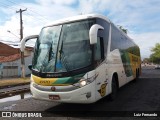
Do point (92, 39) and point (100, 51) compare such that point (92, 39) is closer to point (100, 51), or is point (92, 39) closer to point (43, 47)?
point (100, 51)

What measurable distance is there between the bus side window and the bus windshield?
400mm

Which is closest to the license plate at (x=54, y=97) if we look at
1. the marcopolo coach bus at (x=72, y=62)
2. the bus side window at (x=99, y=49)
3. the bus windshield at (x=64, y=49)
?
the marcopolo coach bus at (x=72, y=62)

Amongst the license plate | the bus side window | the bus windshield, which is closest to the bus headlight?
the bus windshield

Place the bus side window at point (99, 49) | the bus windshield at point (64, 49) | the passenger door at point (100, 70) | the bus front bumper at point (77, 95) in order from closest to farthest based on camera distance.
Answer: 1. the bus front bumper at point (77, 95)
2. the bus windshield at point (64, 49)
3. the passenger door at point (100, 70)
4. the bus side window at point (99, 49)

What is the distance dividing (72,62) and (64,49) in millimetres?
561

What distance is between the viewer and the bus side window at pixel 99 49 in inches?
328

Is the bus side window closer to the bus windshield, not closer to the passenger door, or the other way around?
the passenger door

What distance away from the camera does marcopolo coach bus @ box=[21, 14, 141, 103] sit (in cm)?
770

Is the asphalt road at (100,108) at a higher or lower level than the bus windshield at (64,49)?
lower

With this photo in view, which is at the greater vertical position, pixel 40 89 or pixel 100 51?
pixel 100 51

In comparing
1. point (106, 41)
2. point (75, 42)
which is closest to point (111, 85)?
point (106, 41)

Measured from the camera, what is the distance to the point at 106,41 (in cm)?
946

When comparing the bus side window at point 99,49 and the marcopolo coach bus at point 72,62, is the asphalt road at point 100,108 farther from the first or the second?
the bus side window at point 99,49

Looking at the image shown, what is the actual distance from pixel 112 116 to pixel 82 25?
10.2 feet
